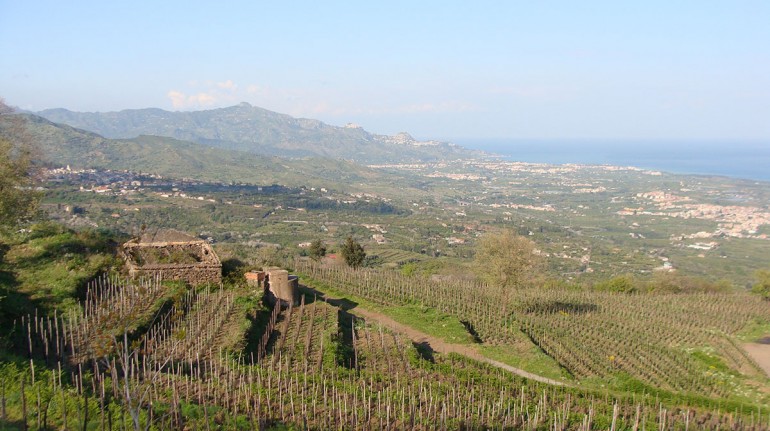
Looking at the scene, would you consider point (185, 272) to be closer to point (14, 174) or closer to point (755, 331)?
point (14, 174)

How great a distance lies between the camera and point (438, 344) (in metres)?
18.6

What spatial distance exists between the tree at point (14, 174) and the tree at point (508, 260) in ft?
65.2

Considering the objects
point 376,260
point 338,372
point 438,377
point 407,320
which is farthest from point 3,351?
point 376,260

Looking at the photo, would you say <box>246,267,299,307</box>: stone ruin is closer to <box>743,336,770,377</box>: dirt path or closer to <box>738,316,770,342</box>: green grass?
<box>743,336,770,377</box>: dirt path

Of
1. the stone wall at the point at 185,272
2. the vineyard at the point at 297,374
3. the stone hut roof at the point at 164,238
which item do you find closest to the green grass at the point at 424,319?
the vineyard at the point at 297,374

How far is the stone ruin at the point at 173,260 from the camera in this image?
17.8 metres

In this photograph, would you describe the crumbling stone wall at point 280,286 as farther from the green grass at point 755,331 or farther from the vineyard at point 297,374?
the green grass at point 755,331

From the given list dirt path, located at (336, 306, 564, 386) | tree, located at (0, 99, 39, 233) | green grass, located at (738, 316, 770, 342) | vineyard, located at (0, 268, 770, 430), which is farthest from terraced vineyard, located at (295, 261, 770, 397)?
tree, located at (0, 99, 39, 233)


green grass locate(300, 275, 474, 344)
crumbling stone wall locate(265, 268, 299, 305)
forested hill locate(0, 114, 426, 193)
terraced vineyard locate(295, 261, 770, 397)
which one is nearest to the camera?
terraced vineyard locate(295, 261, 770, 397)

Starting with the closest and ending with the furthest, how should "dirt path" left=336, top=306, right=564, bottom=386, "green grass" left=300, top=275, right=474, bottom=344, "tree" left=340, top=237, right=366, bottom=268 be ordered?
"dirt path" left=336, top=306, right=564, bottom=386
"green grass" left=300, top=275, right=474, bottom=344
"tree" left=340, top=237, right=366, bottom=268

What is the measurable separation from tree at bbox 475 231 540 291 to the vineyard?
2.73 meters

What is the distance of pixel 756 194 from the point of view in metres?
133

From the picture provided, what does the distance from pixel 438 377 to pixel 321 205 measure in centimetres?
9642

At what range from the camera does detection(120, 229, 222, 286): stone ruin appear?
1777 cm
